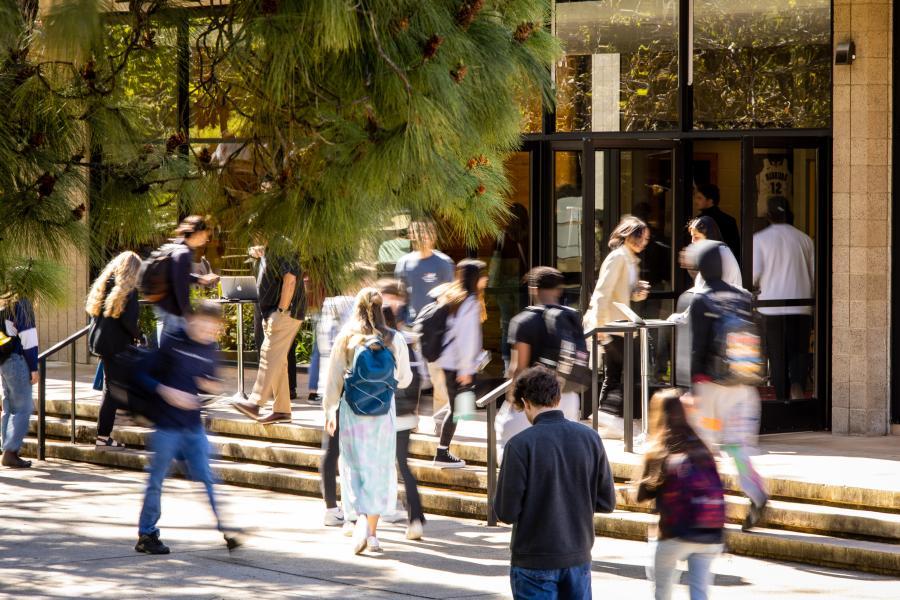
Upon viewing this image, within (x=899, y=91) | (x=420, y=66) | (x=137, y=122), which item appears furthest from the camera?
(x=899, y=91)

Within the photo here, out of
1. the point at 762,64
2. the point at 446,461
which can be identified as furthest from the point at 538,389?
the point at 762,64

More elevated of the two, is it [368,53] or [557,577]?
[368,53]

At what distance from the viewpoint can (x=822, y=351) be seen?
1110 cm

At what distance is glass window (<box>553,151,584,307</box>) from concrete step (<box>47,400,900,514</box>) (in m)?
2.12

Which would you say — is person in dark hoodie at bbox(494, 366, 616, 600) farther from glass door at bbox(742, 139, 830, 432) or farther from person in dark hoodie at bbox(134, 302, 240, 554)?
glass door at bbox(742, 139, 830, 432)

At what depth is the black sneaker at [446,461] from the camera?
9.80 meters

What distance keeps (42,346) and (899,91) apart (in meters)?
10.2

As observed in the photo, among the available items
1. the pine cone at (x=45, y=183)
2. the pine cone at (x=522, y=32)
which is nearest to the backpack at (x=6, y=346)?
the pine cone at (x=45, y=183)

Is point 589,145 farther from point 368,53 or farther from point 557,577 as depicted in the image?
point 368,53

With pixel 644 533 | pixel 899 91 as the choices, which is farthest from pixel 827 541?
pixel 899 91

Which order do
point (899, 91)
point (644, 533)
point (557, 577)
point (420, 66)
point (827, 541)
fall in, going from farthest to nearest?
point (899, 91) → point (644, 533) → point (827, 541) → point (557, 577) → point (420, 66)

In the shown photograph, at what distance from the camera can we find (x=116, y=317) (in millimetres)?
10141

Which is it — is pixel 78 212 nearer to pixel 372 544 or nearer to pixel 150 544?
pixel 150 544

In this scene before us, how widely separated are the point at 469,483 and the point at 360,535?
1.69 m
